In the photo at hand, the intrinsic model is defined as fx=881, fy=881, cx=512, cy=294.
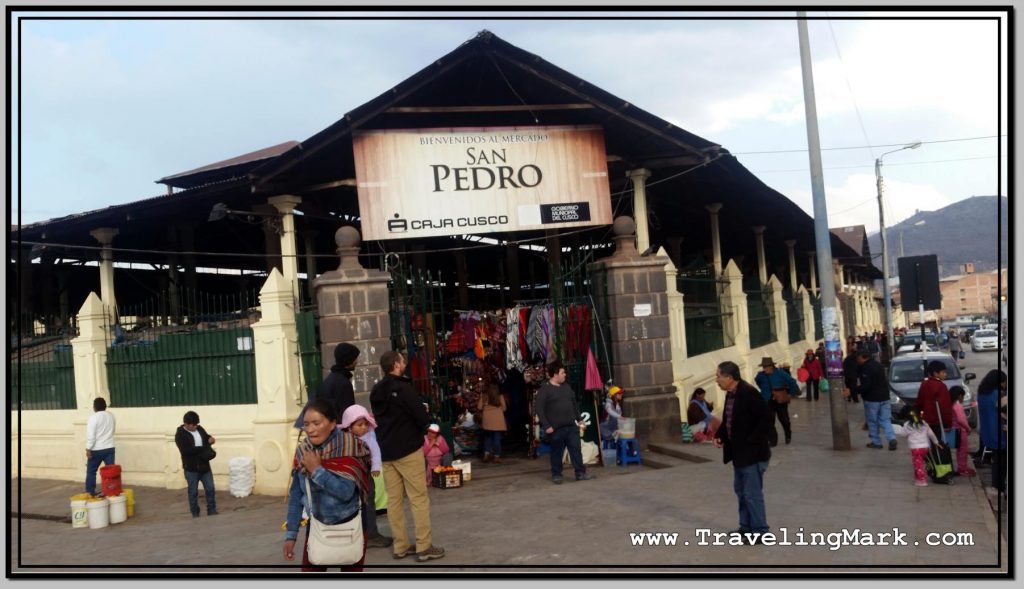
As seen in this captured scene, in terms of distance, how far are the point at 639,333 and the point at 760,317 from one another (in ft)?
33.7

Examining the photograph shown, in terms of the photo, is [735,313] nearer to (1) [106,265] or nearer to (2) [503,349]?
(2) [503,349]

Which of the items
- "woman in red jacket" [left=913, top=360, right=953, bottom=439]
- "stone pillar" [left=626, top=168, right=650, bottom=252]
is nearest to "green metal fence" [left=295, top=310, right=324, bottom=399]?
"stone pillar" [left=626, top=168, right=650, bottom=252]

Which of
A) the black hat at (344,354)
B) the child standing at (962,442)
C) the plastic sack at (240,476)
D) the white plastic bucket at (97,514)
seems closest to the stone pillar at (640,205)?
the child standing at (962,442)

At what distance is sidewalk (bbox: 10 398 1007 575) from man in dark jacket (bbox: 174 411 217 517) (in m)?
0.28

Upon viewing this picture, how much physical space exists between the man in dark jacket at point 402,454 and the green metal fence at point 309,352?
489 centimetres

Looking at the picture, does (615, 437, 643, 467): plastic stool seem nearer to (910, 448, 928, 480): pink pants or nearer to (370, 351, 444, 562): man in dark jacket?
(910, 448, 928, 480): pink pants

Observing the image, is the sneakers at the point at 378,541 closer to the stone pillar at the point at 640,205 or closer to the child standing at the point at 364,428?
the child standing at the point at 364,428

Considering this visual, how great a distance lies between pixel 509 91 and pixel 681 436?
19.3 feet

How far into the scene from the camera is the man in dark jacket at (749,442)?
6988 millimetres

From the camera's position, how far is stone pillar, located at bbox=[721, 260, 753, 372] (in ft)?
62.7

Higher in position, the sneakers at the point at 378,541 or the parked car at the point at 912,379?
the parked car at the point at 912,379

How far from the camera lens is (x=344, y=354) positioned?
25.2 ft

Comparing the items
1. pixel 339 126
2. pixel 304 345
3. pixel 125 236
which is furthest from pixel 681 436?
pixel 125 236

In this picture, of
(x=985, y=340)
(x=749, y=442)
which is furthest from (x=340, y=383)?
(x=985, y=340)
